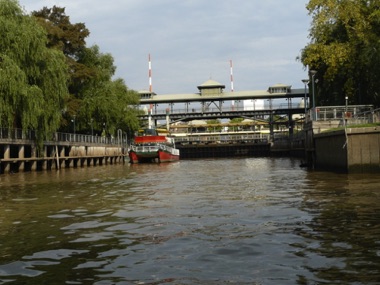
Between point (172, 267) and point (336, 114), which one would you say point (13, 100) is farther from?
point (172, 267)

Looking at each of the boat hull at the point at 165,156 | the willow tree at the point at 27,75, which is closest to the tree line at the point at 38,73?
the willow tree at the point at 27,75

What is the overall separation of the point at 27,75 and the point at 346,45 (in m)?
25.2

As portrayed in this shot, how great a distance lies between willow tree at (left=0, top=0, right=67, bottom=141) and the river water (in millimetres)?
18709

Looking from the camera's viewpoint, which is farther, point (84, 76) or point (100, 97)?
point (100, 97)

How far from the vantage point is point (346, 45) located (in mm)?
39250

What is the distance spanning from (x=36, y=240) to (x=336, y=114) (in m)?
27.2

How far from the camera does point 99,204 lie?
15.0 m

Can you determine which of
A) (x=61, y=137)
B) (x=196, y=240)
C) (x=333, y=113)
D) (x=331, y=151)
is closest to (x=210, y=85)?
(x=61, y=137)

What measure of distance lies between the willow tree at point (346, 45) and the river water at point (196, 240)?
24852 millimetres

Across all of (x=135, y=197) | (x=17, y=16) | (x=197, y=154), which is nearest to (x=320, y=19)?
(x=17, y=16)

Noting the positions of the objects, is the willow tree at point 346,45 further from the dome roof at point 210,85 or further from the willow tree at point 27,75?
the dome roof at point 210,85

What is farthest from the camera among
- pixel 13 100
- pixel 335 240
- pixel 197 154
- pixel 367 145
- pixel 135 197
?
pixel 197 154

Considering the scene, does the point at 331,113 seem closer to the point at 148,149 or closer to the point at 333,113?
the point at 333,113

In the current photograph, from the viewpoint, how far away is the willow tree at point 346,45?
125 feet
